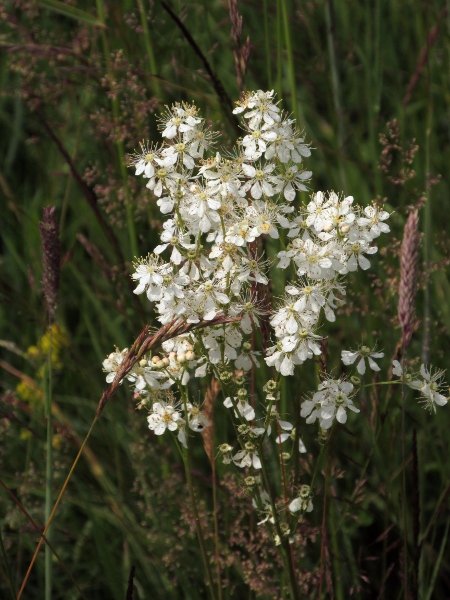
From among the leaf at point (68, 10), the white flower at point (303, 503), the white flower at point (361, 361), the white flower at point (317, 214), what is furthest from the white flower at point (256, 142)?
→ the leaf at point (68, 10)

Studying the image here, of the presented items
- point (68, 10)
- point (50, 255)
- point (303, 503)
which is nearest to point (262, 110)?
point (50, 255)

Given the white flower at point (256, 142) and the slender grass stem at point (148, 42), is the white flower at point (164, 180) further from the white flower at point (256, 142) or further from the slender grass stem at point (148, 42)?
the slender grass stem at point (148, 42)

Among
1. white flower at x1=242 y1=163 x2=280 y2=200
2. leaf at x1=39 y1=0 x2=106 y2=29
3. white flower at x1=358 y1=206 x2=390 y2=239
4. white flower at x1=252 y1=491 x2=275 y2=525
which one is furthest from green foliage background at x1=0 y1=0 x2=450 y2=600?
white flower at x1=242 y1=163 x2=280 y2=200

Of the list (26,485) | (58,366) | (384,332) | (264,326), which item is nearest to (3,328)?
(58,366)

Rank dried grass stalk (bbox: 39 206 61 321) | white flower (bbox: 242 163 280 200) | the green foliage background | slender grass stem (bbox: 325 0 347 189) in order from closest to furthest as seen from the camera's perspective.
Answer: white flower (bbox: 242 163 280 200) → dried grass stalk (bbox: 39 206 61 321) → the green foliage background → slender grass stem (bbox: 325 0 347 189)

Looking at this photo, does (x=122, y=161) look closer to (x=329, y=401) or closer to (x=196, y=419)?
(x=196, y=419)

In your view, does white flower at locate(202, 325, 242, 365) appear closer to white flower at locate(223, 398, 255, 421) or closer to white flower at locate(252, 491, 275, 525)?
white flower at locate(223, 398, 255, 421)

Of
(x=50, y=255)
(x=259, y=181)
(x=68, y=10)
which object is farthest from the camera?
(x=68, y=10)

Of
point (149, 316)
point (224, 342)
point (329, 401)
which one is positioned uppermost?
point (149, 316)

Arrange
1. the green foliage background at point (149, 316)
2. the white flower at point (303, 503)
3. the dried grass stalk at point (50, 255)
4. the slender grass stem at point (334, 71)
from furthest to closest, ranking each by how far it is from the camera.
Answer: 1. the slender grass stem at point (334, 71)
2. the green foliage background at point (149, 316)
3. the dried grass stalk at point (50, 255)
4. the white flower at point (303, 503)
